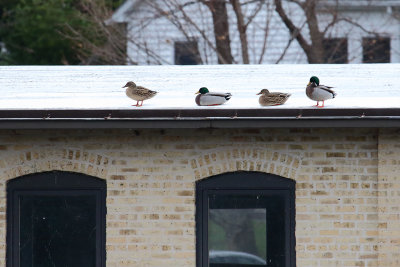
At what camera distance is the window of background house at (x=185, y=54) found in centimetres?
2158

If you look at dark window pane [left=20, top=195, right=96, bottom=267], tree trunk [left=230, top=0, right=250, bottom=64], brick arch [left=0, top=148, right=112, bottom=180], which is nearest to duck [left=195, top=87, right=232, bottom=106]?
brick arch [left=0, top=148, right=112, bottom=180]

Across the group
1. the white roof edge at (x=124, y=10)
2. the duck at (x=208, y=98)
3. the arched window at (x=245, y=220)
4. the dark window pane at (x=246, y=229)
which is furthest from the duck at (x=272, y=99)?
the white roof edge at (x=124, y=10)

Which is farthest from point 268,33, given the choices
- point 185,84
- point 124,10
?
point 185,84

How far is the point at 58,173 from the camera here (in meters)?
10.1

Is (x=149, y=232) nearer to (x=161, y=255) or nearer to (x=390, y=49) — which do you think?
(x=161, y=255)

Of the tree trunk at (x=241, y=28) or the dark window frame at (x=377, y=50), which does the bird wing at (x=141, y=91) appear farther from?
the dark window frame at (x=377, y=50)

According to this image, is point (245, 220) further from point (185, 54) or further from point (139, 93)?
point (185, 54)

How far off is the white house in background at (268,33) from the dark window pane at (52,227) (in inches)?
454

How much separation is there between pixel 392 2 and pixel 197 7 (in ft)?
15.9

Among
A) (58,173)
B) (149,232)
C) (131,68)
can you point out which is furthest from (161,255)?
(131,68)

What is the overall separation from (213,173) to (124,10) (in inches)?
500

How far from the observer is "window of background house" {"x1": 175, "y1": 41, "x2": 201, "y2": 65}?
21.6 meters

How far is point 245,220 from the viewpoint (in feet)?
33.1

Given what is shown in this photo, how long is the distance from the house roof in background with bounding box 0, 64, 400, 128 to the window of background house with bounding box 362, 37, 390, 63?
10441 millimetres
